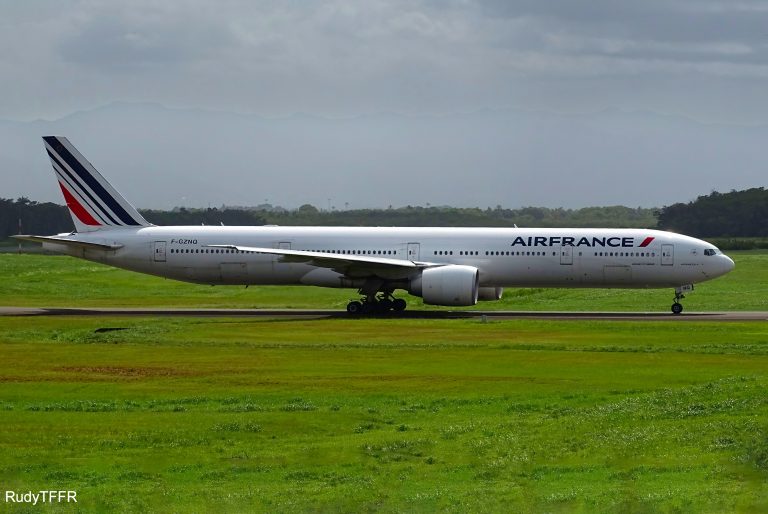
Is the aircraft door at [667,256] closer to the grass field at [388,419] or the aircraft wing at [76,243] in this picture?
the grass field at [388,419]

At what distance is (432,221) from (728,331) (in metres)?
96.1

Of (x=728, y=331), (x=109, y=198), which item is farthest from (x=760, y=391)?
(x=109, y=198)

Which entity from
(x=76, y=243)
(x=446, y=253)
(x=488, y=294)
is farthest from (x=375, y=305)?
(x=76, y=243)

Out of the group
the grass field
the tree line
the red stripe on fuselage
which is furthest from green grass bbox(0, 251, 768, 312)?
the tree line

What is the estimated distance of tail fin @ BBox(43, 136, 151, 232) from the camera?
56.9m

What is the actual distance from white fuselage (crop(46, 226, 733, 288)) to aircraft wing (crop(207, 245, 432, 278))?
0.64 meters

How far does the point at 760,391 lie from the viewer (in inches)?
992

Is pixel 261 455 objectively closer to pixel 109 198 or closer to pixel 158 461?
pixel 158 461

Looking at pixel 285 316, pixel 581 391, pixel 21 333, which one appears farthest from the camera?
pixel 285 316

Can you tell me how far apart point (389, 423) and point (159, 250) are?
3422cm

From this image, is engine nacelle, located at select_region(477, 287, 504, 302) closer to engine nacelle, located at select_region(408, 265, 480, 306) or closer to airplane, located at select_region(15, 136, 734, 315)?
airplane, located at select_region(15, 136, 734, 315)

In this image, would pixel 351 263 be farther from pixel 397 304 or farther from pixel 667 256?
pixel 667 256

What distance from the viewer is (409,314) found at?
52.9 metres

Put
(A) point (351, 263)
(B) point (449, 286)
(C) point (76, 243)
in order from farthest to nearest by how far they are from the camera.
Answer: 1. (C) point (76, 243)
2. (A) point (351, 263)
3. (B) point (449, 286)
